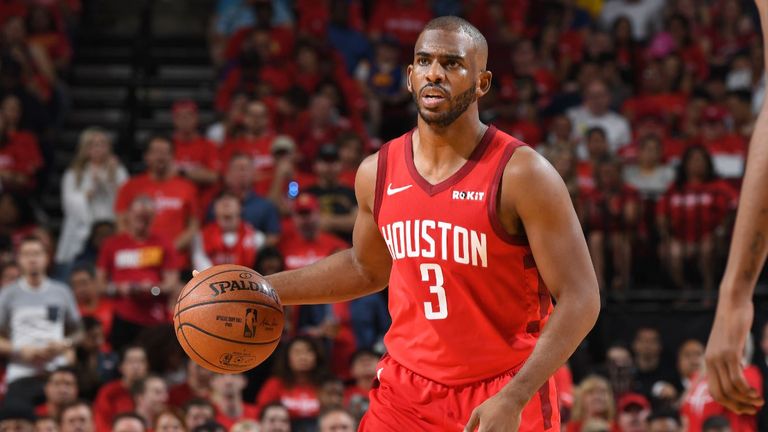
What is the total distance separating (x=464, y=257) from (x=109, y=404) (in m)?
4.94

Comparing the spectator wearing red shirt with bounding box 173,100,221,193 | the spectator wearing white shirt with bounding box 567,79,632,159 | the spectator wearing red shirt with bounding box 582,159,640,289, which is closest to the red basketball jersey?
the spectator wearing red shirt with bounding box 582,159,640,289

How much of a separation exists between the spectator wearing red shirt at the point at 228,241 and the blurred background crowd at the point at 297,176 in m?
0.02

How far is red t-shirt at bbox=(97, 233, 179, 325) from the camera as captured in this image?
9.30 metres

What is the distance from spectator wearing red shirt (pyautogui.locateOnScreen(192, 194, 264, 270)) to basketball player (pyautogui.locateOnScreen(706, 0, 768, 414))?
687 cm

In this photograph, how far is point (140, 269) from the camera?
9.35 m

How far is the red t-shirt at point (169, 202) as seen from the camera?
10023mm

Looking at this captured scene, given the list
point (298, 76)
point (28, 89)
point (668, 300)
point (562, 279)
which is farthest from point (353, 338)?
point (562, 279)

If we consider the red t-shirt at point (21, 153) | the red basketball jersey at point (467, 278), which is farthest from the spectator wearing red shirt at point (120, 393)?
the red basketball jersey at point (467, 278)

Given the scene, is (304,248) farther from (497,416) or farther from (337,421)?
(497,416)

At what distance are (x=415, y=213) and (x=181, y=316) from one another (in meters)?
0.93

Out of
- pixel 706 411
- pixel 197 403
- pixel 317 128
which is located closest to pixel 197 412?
pixel 197 403

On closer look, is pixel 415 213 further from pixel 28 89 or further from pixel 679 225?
pixel 28 89

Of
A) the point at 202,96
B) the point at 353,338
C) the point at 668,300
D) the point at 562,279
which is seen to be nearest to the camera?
the point at 562,279

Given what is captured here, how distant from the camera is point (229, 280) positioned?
4375 mm
